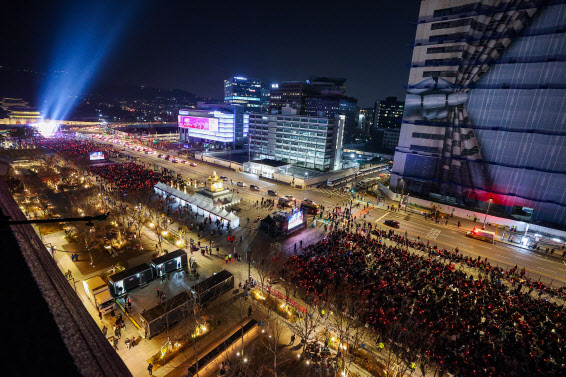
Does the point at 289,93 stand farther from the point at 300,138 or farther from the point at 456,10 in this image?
the point at 456,10

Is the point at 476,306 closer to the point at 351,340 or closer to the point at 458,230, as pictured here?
the point at 351,340

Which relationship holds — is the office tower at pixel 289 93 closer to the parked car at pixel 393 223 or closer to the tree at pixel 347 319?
the parked car at pixel 393 223

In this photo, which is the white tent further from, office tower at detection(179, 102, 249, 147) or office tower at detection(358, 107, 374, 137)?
office tower at detection(358, 107, 374, 137)

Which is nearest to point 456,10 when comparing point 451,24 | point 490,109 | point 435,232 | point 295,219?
point 451,24

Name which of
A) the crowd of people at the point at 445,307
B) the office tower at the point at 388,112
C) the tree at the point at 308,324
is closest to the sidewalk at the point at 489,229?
the crowd of people at the point at 445,307

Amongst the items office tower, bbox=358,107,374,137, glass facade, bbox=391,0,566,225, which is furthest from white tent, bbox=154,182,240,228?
office tower, bbox=358,107,374,137

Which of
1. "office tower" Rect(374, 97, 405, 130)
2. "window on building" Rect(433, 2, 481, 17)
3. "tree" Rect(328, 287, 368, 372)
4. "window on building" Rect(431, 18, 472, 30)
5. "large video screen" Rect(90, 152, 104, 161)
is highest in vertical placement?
"window on building" Rect(433, 2, 481, 17)
